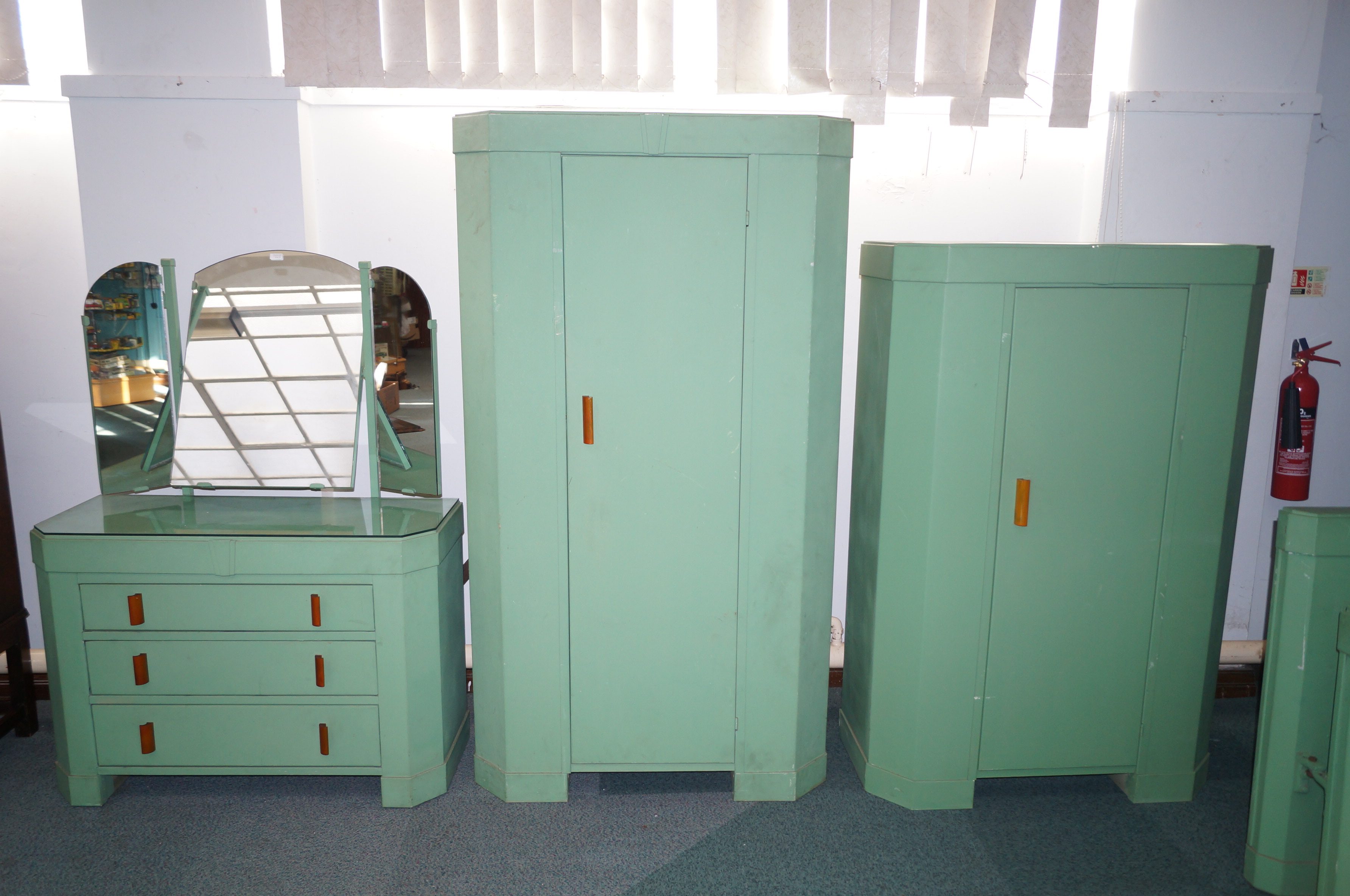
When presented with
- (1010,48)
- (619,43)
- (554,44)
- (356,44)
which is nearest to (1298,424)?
(1010,48)

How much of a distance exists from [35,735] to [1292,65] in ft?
15.1

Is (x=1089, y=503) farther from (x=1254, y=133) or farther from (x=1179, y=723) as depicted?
(x=1254, y=133)

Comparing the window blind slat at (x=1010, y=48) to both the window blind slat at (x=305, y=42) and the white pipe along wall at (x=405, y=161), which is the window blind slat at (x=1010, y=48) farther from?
the window blind slat at (x=305, y=42)

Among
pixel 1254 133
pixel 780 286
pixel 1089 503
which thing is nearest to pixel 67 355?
pixel 780 286

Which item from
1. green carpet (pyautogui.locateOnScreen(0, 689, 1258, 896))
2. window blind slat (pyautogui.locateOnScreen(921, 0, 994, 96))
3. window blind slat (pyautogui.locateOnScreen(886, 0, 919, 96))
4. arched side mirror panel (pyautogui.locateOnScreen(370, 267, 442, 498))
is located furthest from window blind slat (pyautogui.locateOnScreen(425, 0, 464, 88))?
green carpet (pyautogui.locateOnScreen(0, 689, 1258, 896))

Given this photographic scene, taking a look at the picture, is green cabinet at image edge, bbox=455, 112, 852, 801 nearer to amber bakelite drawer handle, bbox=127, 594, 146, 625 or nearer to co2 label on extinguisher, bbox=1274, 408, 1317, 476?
amber bakelite drawer handle, bbox=127, 594, 146, 625

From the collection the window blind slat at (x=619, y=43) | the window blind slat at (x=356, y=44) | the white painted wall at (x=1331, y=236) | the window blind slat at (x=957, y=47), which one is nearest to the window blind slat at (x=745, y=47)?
the window blind slat at (x=619, y=43)

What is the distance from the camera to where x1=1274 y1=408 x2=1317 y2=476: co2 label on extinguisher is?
2914 millimetres

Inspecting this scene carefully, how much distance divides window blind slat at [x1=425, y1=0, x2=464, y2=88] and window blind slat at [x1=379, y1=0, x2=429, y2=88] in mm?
19

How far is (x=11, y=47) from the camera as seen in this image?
2.68 m

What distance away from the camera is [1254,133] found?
111 inches

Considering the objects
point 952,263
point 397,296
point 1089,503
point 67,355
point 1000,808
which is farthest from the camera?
point 67,355

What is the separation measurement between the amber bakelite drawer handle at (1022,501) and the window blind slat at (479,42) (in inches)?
76.9

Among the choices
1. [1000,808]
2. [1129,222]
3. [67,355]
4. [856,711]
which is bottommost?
[1000,808]
